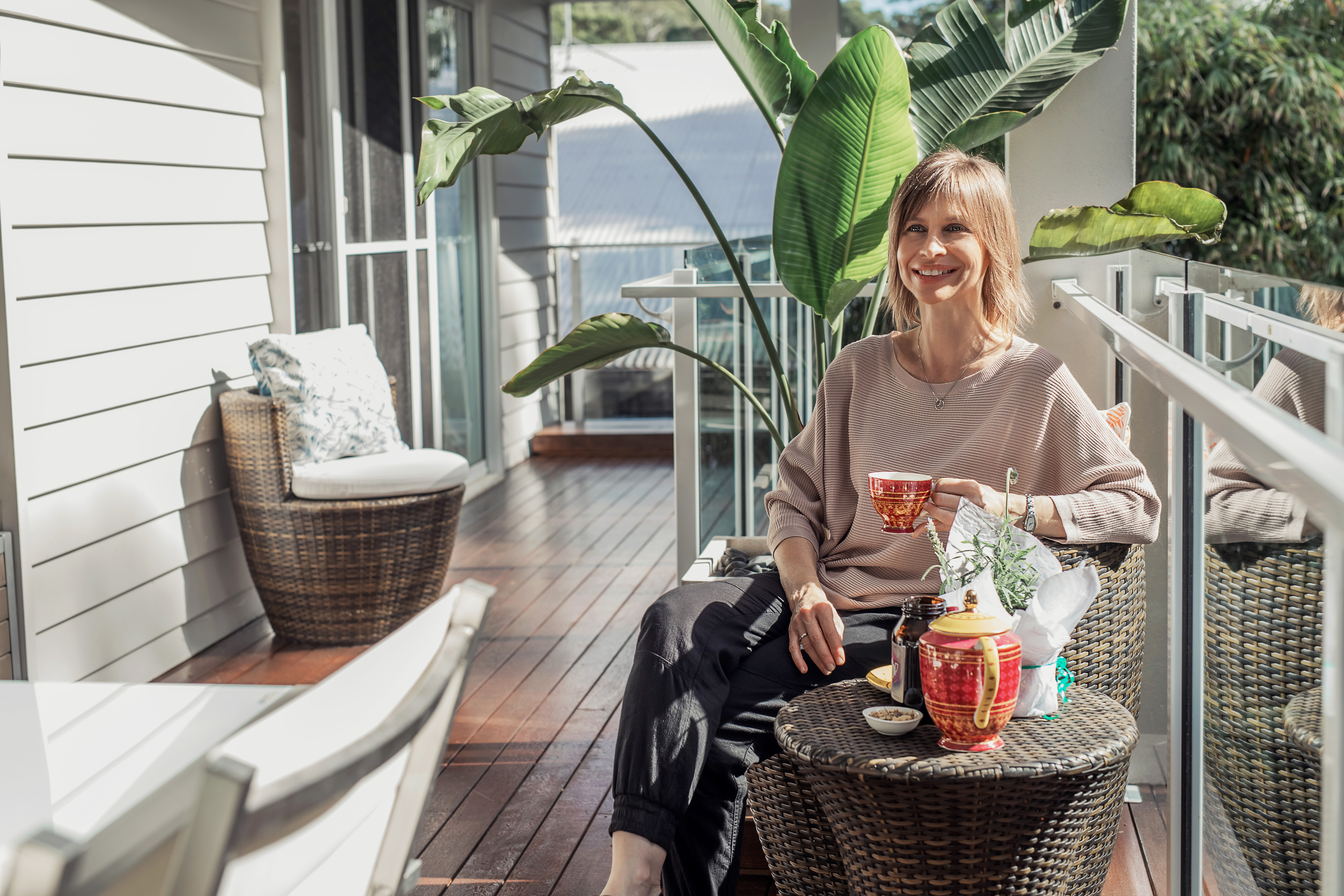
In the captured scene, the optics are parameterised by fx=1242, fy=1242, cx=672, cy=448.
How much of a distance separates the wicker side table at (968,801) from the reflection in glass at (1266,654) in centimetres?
14

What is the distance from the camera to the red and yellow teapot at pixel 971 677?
138 centimetres

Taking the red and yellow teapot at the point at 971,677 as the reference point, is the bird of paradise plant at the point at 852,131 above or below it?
above

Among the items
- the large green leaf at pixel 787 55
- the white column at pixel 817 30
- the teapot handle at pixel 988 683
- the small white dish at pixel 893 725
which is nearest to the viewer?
the teapot handle at pixel 988 683

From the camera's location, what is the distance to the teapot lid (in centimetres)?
140

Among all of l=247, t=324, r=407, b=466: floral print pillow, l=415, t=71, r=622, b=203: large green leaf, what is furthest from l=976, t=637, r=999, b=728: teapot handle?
l=247, t=324, r=407, b=466: floral print pillow

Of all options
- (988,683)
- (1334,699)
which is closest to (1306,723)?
(1334,699)

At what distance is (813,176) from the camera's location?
7.60ft

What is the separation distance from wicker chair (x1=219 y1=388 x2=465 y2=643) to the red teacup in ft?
6.72

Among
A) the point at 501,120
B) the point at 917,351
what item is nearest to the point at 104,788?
the point at 917,351

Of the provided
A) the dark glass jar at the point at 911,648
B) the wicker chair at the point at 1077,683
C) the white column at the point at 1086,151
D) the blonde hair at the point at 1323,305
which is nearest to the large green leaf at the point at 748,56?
the white column at the point at 1086,151

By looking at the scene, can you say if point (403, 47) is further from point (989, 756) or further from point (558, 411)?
point (989, 756)

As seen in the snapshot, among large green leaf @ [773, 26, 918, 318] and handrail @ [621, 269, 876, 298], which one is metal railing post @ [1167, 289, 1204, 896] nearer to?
large green leaf @ [773, 26, 918, 318]

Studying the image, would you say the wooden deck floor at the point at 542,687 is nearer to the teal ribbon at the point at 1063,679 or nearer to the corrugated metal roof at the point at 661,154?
the teal ribbon at the point at 1063,679

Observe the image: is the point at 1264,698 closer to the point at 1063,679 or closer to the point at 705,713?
the point at 1063,679
